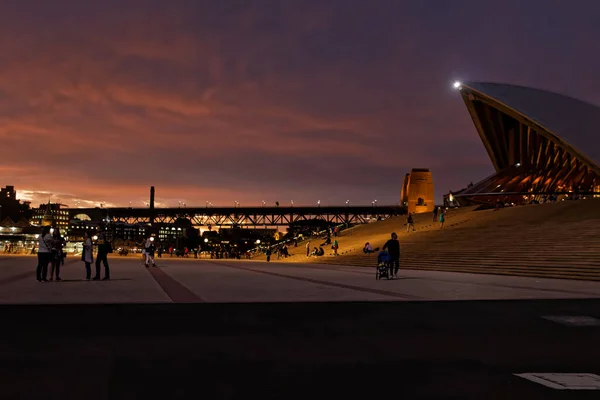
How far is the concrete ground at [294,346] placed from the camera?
16.6ft

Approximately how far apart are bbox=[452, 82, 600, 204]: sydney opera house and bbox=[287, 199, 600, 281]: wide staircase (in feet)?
73.8

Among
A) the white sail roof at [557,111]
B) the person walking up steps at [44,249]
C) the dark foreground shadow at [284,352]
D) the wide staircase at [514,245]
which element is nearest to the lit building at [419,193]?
the white sail roof at [557,111]

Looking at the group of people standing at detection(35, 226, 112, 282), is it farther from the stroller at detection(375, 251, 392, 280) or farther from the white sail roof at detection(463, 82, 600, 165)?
the white sail roof at detection(463, 82, 600, 165)

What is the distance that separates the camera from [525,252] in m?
25.2

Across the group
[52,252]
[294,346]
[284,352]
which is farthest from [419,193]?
[284,352]

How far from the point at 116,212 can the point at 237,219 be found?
1462 inches

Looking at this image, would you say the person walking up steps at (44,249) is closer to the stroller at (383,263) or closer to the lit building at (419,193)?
the stroller at (383,263)

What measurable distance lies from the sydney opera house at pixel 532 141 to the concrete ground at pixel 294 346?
51.4 m

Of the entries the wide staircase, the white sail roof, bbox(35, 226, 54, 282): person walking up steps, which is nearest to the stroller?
the wide staircase

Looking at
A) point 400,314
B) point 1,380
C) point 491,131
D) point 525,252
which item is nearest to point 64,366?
point 1,380

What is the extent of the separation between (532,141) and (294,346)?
229ft

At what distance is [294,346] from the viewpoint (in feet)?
23.4

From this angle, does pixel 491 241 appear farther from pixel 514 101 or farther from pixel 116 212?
pixel 116 212

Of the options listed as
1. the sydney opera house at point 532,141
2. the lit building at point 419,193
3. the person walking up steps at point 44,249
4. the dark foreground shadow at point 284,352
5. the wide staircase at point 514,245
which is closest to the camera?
the dark foreground shadow at point 284,352
